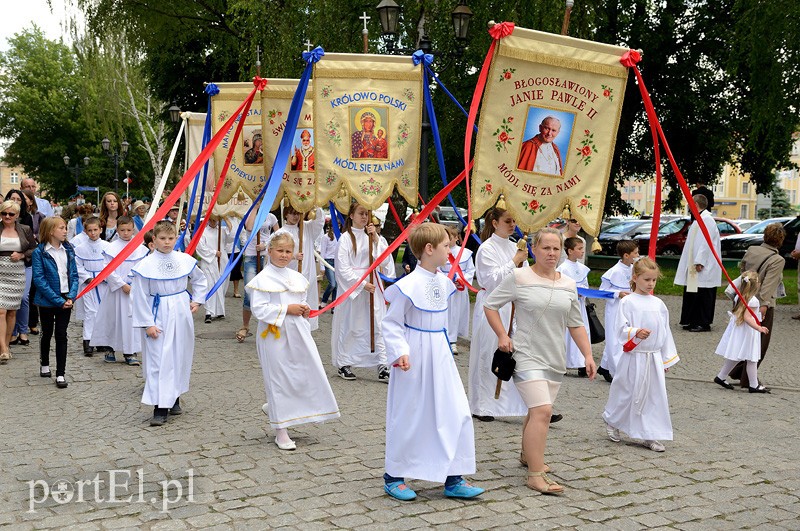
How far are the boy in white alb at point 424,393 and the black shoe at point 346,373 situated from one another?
3.83 m

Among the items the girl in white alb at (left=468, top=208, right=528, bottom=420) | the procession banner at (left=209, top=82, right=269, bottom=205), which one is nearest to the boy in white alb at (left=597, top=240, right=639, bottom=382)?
the girl in white alb at (left=468, top=208, right=528, bottom=420)

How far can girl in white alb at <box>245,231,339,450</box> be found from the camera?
668 cm

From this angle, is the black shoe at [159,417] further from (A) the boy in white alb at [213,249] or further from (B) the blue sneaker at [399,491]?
(A) the boy in white alb at [213,249]

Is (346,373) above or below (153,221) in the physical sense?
below

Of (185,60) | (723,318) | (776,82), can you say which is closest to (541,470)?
(723,318)

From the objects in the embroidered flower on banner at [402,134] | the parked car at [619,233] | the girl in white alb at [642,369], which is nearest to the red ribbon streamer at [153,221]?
the embroidered flower on banner at [402,134]

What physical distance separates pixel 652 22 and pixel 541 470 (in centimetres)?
2056

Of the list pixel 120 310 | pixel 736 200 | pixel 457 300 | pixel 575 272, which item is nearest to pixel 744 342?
pixel 575 272

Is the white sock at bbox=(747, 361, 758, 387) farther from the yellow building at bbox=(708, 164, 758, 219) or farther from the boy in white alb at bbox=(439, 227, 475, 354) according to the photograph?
the yellow building at bbox=(708, 164, 758, 219)

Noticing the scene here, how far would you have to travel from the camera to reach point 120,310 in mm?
10320

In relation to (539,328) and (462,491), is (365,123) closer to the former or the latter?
(539,328)

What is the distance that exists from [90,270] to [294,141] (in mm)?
3063

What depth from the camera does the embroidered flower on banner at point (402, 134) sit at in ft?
30.3

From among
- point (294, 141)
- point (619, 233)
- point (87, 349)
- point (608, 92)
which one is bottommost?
point (87, 349)
